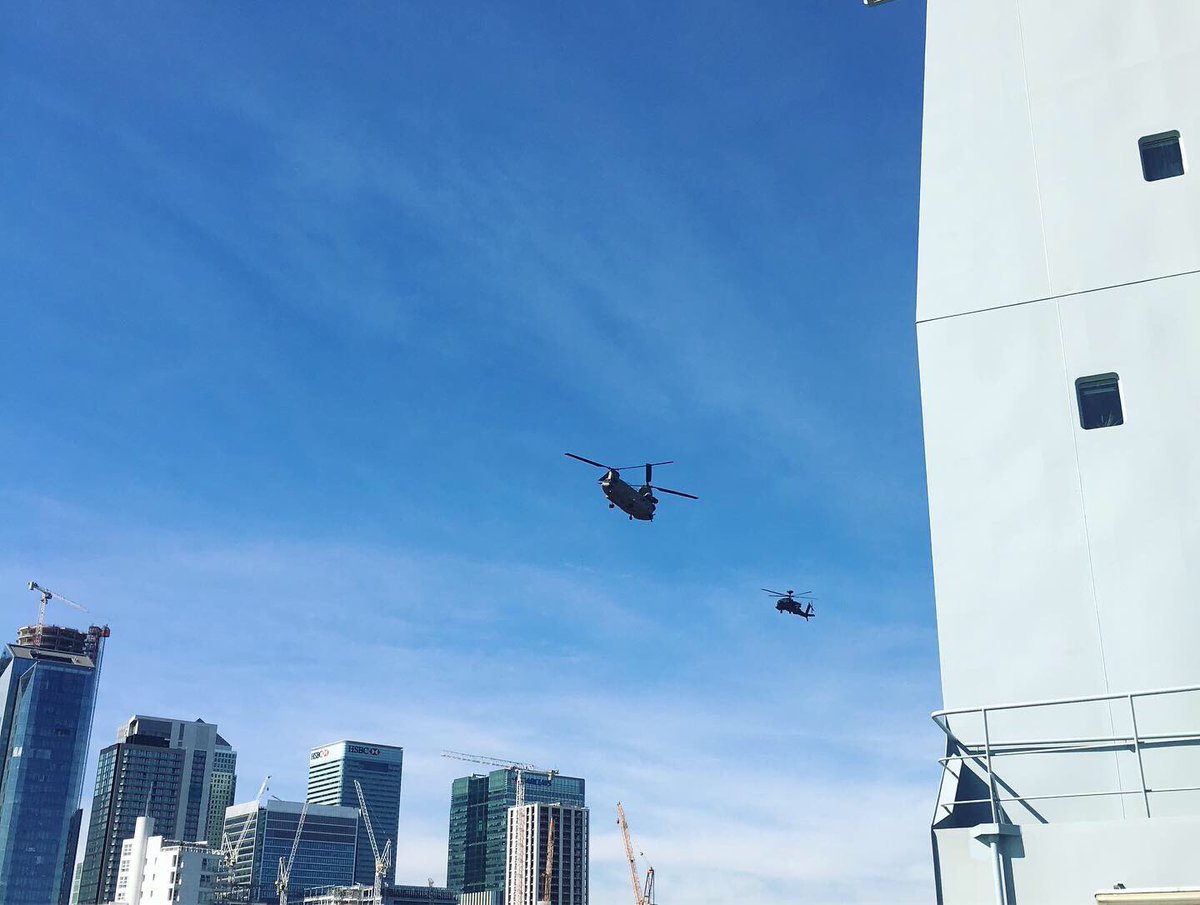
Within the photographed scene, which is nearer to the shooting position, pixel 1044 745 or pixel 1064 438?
pixel 1044 745

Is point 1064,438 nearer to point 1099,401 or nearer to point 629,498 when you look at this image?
point 1099,401

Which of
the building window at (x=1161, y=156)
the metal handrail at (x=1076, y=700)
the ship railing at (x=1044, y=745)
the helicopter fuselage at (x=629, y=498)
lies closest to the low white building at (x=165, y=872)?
the helicopter fuselage at (x=629, y=498)

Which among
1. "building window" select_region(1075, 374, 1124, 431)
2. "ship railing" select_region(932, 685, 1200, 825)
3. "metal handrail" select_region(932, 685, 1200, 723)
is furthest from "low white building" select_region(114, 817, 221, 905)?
"building window" select_region(1075, 374, 1124, 431)

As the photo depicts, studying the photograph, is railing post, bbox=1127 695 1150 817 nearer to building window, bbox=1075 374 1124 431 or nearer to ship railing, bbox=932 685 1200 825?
Result: ship railing, bbox=932 685 1200 825

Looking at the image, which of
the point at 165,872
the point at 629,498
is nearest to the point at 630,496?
the point at 629,498

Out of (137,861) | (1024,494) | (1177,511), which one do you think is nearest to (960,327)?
(1024,494)

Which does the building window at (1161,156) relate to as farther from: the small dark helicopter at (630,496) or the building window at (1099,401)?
the small dark helicopter at (630,496)
